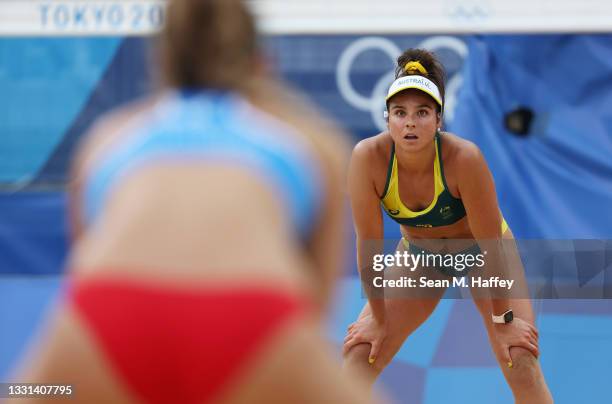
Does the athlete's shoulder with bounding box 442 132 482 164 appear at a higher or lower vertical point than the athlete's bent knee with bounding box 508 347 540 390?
higher

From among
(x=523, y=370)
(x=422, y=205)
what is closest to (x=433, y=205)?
(x=422, y=205)

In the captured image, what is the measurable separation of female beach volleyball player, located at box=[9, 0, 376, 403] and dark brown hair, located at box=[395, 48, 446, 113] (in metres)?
2.76

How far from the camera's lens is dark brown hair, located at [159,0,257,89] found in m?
1.54

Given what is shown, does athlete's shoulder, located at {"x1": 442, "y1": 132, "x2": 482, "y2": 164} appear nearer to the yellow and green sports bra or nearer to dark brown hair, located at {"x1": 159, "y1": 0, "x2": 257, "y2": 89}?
the yellow and green sports bra

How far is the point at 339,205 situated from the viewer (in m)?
1.57

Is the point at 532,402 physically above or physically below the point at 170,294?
above

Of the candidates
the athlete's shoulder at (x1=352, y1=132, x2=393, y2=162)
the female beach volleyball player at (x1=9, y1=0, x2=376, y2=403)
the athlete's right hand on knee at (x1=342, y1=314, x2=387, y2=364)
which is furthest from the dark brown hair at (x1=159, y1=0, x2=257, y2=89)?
the athlete's right hand on knee at (x1=342, y1=314, x2=387, y2=364)

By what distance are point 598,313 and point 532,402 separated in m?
0.65

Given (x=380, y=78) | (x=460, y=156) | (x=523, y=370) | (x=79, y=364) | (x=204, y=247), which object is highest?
(x=380, y=78)

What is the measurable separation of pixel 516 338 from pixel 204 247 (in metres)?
3.13

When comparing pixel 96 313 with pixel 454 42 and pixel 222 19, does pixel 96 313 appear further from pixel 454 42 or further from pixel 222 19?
pixel 454 42

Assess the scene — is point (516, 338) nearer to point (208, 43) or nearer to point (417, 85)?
point (417, 85)

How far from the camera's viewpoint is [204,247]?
1.43 meters

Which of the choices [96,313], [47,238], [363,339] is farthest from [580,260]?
[96,313]
